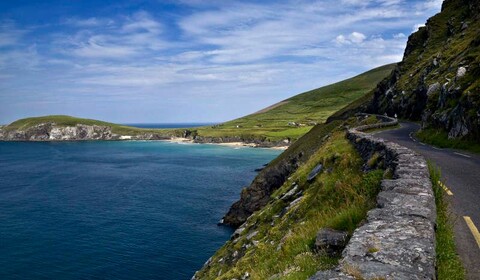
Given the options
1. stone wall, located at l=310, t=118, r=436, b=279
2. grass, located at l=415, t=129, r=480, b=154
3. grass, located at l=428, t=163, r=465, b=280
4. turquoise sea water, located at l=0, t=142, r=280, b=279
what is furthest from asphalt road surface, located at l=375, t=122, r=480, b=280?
turquoise sea water, located at l=0, t=142, r=280, b=279

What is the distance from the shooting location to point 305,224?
15.5 metres

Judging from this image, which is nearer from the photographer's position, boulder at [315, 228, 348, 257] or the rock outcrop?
boulder at [315, 228, 348, 257]

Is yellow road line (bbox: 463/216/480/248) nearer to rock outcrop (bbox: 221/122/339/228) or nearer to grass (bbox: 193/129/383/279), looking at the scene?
grass (bbox: 193/129/383/279)

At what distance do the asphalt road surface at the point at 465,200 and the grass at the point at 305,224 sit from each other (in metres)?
2.75

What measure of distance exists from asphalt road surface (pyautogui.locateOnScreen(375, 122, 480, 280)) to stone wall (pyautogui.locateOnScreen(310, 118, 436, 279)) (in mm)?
1353

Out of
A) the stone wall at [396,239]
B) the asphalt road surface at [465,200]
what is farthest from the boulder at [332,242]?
the asphalt road surface at [465,200]

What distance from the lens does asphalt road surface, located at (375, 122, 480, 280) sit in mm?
9414

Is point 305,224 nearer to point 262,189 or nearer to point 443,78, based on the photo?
point 443,78

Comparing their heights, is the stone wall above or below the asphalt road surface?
above

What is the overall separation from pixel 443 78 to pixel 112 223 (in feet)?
199

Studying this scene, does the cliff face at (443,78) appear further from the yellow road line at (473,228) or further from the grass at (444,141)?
the yellow road line at (473,228)

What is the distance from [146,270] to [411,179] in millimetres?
41351

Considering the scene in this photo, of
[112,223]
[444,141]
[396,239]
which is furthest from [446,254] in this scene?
[112,223]

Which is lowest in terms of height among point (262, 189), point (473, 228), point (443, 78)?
point (262, 189)
